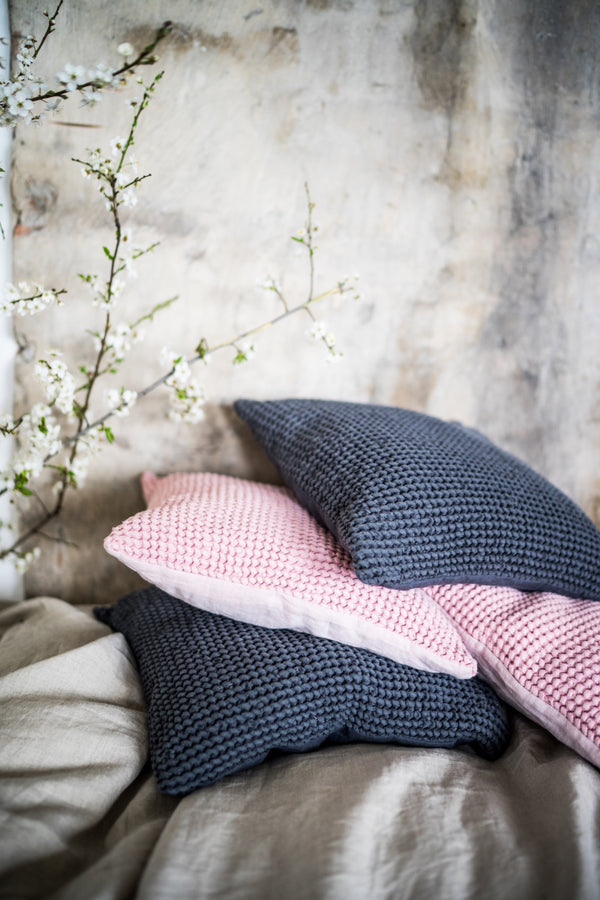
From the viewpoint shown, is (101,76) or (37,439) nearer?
(101,76)

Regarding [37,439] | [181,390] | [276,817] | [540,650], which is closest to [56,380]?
[37,439]

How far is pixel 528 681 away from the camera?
0.73 meters

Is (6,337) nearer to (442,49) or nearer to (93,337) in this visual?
(93,337)

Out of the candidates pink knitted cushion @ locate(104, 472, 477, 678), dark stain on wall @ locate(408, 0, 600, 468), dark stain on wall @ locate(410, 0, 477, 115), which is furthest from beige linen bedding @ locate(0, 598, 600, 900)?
dark stain on wall @ locate(410, 0, 477, 115)

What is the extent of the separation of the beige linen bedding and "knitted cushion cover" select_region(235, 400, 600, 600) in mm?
240

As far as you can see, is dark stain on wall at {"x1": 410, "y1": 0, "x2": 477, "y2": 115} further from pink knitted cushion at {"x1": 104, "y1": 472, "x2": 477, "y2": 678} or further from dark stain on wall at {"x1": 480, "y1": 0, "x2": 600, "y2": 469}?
pink knitted cushion at {"x1": 104, "y1": 472, "x2": 477, "y2": 678}

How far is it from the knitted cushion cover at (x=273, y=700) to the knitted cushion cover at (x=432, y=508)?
0.45ft

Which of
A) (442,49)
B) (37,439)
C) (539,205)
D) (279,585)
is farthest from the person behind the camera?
(539,205)

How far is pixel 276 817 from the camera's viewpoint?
622mm

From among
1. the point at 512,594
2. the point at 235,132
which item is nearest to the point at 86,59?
the point at 235,132

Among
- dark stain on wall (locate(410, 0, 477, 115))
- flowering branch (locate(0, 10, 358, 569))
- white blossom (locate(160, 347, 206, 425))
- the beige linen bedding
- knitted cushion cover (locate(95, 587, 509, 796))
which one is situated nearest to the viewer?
the beige linen bedding

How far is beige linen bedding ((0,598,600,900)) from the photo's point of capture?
54 cm

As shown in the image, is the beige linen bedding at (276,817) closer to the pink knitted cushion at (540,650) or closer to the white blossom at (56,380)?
the pink knitted cushion at (540,650)

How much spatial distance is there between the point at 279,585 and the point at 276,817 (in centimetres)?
26
